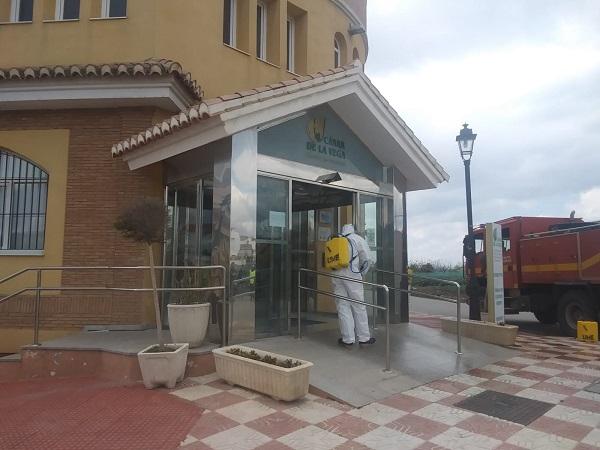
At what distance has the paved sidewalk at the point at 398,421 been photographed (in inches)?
166

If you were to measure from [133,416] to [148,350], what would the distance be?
3.45 feet

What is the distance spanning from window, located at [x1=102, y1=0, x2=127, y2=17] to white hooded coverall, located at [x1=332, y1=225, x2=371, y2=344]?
5850 mm

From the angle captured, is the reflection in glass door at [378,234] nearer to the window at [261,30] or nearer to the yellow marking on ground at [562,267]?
the window at [261,30]

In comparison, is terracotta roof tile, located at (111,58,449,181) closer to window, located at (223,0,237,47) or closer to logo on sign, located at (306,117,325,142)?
logo on sign, located at (306,117,325,142)

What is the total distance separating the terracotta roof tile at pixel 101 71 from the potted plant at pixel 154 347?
9.54 ft

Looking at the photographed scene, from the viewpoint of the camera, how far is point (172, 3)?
8719 millimetres

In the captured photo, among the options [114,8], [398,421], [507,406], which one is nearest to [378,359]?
[507,406]

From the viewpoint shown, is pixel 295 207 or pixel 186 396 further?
pixel 295 207

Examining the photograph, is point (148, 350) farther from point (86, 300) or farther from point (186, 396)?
point (86, 300)

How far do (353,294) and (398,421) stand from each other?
2.63 meters

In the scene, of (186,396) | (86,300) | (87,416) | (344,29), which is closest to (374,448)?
(186,396)

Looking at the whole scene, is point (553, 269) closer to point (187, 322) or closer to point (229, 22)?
point (229, 22)

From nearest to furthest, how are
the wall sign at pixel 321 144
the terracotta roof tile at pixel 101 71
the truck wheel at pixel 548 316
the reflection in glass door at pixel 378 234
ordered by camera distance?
the terracotta roof tile at pixel 101 71 < the wall sign at pixel 321 144 < the reflection in glass door at pixel 378 234 < the truck wheel at pixel 548 316

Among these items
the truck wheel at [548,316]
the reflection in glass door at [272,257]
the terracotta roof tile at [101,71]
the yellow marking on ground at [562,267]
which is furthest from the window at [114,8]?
the truck wheel at [548,316]
